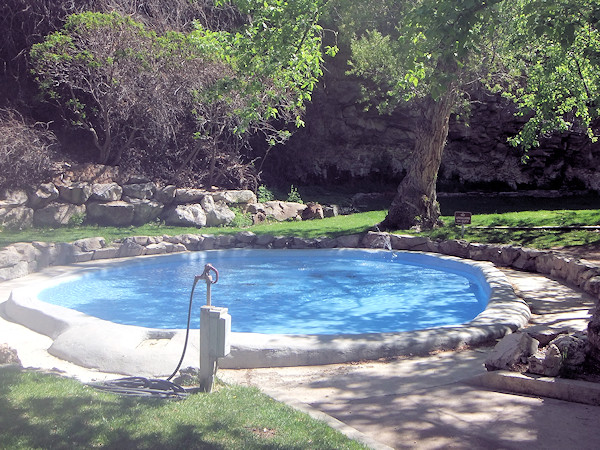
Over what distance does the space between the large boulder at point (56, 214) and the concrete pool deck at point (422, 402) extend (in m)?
8.03

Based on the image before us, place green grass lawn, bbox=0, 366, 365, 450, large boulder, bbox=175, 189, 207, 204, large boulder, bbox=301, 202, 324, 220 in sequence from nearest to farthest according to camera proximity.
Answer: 1. green grass lawn, bbox=0, 366, 365, 450
2. large boulder, bbox=175, 189, 207, 204
3. large boulder, bbox=301, 202, 324, 220

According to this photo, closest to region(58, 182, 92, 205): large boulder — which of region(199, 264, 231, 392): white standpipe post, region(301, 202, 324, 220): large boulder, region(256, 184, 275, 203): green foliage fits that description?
region(256, 184, 275, 203): green foliage

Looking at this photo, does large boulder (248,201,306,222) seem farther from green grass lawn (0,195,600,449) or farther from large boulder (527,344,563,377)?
large boulder (527,344,563,377)

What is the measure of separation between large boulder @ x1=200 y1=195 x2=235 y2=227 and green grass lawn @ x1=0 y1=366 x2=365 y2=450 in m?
11.0

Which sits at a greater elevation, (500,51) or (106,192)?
(500,51)

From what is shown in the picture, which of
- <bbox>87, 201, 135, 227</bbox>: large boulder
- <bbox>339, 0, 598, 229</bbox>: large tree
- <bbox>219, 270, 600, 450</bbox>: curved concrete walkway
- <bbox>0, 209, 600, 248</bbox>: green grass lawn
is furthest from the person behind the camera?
<bbox>87, 201, 135, 227</bbox>: large boulder

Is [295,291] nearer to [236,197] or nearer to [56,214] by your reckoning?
[236,197]

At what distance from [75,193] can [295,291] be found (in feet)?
21.8

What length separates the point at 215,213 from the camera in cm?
1509

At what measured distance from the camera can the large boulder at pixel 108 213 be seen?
46.7 feet

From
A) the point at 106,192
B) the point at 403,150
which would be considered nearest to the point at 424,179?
the point at 106,192

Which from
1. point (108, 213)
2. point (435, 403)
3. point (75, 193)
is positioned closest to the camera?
point (435, 403)

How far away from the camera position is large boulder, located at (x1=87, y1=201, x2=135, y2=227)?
1424cm

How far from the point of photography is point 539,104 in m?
12.4
